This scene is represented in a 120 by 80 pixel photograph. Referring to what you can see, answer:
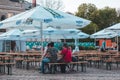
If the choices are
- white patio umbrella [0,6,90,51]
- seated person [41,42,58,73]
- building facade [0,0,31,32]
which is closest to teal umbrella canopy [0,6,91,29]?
white patio umbrella [0,6,90,51]

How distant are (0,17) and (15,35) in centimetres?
4305

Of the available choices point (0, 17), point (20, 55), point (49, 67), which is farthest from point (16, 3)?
point (49, 67)

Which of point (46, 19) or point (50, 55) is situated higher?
point (46, 19)

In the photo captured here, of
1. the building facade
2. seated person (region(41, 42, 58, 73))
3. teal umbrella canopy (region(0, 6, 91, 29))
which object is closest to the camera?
teal umbrella canopy (region(0, 6, 91, 29))

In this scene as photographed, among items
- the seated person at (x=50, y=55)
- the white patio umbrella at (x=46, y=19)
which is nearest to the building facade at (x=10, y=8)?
the seated person at (x=50, y=55)

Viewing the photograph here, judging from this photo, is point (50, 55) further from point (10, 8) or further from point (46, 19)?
point (10, 8)

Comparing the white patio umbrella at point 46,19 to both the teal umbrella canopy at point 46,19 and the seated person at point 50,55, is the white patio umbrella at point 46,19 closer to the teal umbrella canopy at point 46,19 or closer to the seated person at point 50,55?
the teal umbrella canopy at point 46,19

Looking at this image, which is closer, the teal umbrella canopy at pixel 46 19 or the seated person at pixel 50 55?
the teal umbrella canopy at pixel 46 19

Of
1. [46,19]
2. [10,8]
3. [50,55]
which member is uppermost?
[10,8]

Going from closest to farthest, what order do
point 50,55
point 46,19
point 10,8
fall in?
point 46,19, point 50,55, point 10,8

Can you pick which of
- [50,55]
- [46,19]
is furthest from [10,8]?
[46,19]

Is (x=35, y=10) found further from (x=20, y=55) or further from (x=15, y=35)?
(x=15, y=35)

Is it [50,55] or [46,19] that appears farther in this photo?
[50,55]

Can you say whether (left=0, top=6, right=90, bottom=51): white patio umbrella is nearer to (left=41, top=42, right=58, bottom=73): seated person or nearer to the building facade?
(left=41, top=42, right=58, bottom=73): seated person
